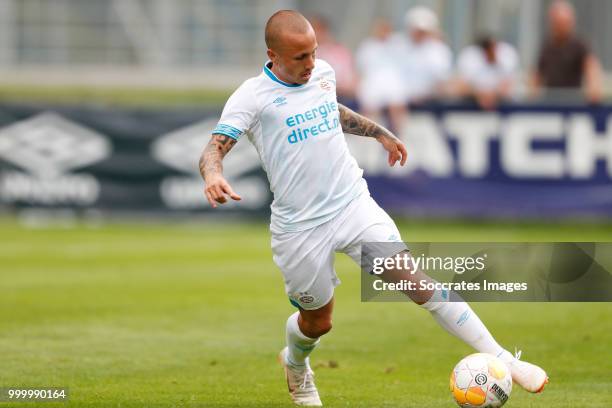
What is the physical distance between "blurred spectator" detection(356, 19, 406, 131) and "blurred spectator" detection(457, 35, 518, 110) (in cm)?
110

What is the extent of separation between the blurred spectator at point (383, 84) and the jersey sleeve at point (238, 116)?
12.0 m

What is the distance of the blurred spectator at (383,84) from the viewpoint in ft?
63.6

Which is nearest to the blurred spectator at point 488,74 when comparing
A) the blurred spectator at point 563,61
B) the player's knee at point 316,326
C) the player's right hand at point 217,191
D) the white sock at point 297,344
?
the blurred spectator at point 563,61

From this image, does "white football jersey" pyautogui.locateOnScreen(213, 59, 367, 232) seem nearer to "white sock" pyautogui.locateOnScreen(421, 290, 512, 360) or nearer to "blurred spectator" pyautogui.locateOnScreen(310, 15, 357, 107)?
"white sock" pyautogui.locateOnScreen(421, 290, 512, 360)

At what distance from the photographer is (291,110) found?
24.6ft

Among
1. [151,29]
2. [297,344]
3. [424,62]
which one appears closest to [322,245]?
[297,344]

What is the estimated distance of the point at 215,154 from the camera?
7270 millimetres

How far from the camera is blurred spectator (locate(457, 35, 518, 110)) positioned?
19344 millimetres

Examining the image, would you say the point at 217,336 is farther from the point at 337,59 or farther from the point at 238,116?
the point at 337,59

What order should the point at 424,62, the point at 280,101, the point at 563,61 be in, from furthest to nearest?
the point at 424,62 → the point at 563,61 → the point at 280,101

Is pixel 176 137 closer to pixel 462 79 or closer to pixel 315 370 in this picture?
pixel 462 79

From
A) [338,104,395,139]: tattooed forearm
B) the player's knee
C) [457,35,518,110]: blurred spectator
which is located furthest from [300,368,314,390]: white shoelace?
[457,35,518,110]: blurred spectator

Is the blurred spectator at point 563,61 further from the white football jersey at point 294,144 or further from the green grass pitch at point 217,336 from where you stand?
the white football jersey at point 294,144

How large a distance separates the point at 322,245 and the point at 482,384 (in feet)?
4.25
